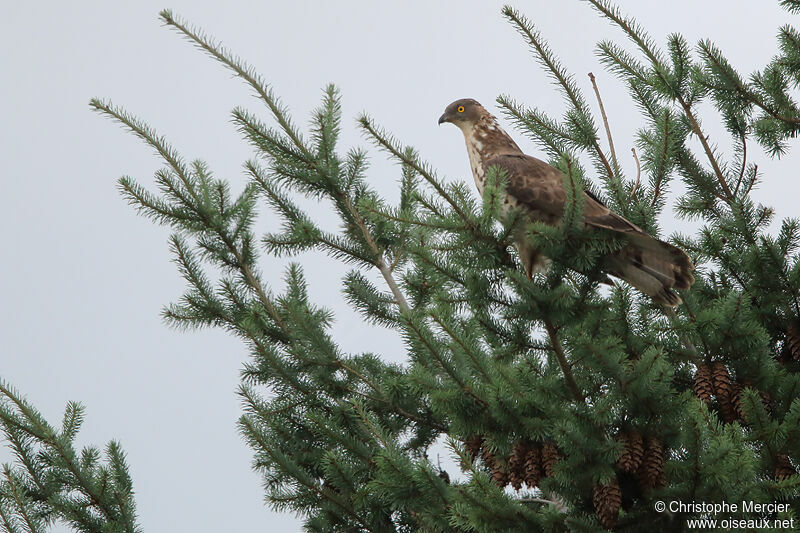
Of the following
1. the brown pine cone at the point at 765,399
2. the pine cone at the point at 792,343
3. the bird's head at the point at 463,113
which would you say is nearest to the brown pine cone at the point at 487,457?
the brown pine cone at the point at 765,399

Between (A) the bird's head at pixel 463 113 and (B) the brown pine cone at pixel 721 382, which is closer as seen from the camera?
(B) the brown pine cone at pixel 721 382

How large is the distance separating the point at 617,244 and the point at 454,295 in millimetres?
729

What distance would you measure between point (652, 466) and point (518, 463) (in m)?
0.49

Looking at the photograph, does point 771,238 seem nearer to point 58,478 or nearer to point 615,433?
point 615,433

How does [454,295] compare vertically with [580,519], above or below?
above

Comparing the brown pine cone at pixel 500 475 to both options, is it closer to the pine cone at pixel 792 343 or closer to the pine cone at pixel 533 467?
the pine cone at pixel 533 467

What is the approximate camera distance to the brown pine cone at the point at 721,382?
3.90m

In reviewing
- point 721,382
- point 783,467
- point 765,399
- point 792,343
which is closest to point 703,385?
point 721,382

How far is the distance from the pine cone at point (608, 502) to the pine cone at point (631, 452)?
65 millimetres

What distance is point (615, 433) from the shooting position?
11.2 feet

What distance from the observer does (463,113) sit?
5.95 m

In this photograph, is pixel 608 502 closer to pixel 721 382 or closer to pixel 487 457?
pixel 487 457

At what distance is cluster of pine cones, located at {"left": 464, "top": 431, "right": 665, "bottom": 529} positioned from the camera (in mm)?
3285

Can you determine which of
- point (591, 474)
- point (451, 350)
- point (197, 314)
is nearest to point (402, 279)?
point (197, 314)
